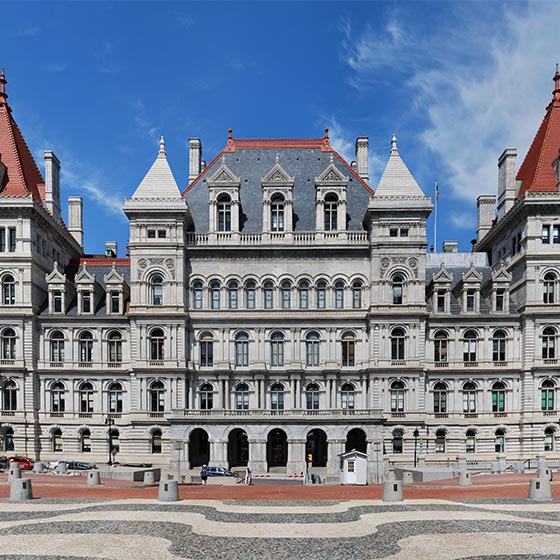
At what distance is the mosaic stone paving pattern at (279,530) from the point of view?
17.0 meters

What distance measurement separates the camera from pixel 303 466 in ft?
154

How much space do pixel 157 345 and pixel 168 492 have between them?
998 inches

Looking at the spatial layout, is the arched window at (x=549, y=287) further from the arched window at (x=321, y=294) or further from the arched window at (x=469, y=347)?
the arched window at (x=321, y=294)

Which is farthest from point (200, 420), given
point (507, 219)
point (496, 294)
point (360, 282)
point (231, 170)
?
point (507, 219)

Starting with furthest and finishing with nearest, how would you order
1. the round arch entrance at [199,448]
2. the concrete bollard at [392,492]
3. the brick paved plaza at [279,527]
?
the round arch entrance at [199,448] → the concrete bollard at [392,492] → the brick paved plaza at [279,527]

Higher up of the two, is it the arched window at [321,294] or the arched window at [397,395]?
the arched window at [321,294]

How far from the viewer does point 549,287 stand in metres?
50.5

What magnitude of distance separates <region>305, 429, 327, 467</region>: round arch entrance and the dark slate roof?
1848 centimetres

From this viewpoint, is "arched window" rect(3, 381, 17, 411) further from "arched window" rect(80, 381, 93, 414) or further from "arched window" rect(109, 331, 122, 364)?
"arched window" rect(109, 331, 122, 364)

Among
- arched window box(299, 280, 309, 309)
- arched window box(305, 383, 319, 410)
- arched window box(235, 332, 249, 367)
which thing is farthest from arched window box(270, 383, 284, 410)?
arched window box(299, 280, 309, 309)

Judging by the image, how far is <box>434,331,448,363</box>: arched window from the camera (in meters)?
51.7

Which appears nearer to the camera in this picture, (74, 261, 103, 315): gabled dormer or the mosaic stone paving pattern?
the mosaic stone paving pattern

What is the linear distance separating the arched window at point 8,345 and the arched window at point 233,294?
19.1 m

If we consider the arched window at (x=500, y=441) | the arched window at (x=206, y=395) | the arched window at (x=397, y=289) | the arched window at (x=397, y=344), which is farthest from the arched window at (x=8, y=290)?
the arched window at (x=500, y=441)
